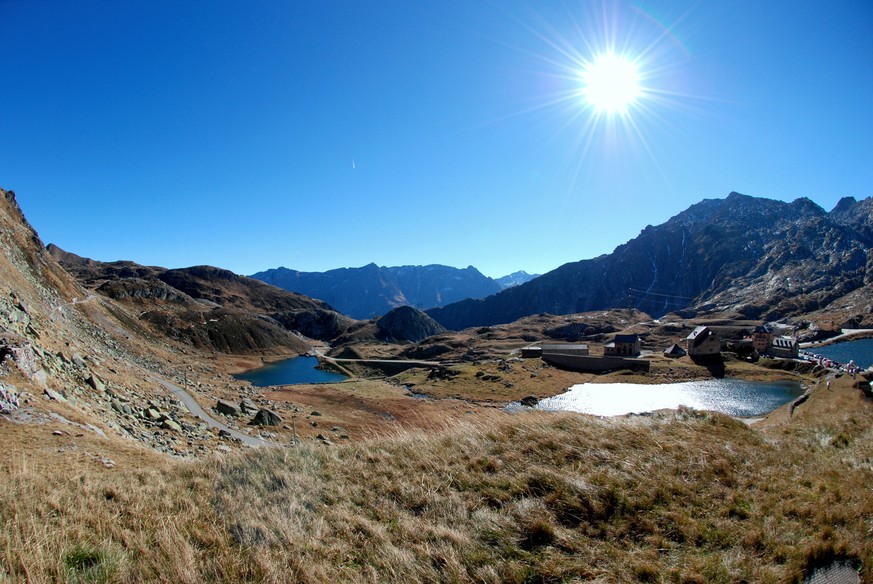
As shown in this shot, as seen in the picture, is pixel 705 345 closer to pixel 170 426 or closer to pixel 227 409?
pixel 227 409

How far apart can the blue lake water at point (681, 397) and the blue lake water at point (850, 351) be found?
123 ft

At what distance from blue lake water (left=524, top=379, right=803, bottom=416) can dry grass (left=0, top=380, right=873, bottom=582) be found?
5343 cm

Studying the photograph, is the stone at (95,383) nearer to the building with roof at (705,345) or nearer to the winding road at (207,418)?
the winding road at (207,418)

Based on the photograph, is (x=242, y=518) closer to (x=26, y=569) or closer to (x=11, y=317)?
(x=26, y=569)

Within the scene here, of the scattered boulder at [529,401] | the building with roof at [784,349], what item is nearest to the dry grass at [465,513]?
the scattered boulder at [529,401]

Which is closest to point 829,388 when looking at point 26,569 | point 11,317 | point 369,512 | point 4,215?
point 369,512

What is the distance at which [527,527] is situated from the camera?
6363 mm

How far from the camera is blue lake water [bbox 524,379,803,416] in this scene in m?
62.7

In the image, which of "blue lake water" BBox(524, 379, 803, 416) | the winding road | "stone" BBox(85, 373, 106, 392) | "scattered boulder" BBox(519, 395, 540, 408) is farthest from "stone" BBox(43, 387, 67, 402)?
"scattered boulder" BBox(519, 395, 540, 408)

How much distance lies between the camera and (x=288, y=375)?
424 ft

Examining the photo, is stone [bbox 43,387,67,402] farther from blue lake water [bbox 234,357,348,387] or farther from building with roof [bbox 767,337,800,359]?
building with roof [bbox 767,337,800,359]

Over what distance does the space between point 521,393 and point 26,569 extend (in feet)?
262

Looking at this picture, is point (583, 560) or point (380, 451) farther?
point (380, 451)

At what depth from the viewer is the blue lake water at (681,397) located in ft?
206
